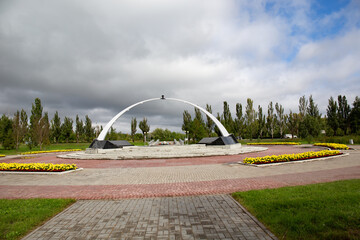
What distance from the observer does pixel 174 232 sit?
3.22m

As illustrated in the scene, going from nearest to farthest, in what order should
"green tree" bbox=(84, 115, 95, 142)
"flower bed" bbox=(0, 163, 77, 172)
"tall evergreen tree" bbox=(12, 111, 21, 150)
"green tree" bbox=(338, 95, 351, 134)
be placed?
1. "flower bed" bbox=(0, 163, 77, 172)
2. "tall evergreen tree" bbox=(12, 111, 21, 150)
3. "green tree" bbox=(338, 95, 351, 134)
4. "green tree" bbox=(84, 115, 95, 142)

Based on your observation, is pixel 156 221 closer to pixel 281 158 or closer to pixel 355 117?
pixel 281 158

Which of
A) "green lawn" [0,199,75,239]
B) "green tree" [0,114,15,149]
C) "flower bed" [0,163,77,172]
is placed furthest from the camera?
"green tree" [0,114,15,149]

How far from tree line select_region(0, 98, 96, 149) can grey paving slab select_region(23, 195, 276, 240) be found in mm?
27868

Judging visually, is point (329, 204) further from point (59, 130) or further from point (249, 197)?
point (59, 130)

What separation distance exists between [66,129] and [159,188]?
56.0 metres

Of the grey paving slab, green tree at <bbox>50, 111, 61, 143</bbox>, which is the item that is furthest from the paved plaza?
green tree at <bbox>50, 111, 61, 143</bbox>

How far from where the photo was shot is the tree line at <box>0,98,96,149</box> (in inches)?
1043

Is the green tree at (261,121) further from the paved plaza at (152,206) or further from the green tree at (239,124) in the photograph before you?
the paved plaza at (152,206)

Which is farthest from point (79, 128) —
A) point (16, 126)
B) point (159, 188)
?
point (159, 188)

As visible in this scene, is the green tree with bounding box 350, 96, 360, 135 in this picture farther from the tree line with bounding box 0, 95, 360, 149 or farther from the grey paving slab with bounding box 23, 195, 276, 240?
the grey paving slab with bounding box 23, 195, 276, 240

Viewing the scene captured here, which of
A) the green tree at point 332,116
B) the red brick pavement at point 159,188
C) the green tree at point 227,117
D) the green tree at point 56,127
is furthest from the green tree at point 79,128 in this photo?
the green tree at point 332,116

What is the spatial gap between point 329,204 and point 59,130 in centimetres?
6015

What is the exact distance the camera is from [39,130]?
25.6 metres
